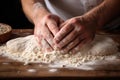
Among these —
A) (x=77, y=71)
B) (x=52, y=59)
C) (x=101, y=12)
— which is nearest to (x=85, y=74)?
(x=77, y=71)

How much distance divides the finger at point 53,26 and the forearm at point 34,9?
11 centimetres

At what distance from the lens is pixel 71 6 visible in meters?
1.27

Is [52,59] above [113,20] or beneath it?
beneath

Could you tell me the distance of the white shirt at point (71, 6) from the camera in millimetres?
1224

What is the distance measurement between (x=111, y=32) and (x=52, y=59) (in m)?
0.40

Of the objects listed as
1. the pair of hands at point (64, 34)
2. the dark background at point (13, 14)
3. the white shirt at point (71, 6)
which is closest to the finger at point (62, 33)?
the pair of hands at point (64, 34)

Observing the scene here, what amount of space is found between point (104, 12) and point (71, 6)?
21cm

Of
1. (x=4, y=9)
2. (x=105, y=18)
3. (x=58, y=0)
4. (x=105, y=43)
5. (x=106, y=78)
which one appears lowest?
(x=106, y=78)

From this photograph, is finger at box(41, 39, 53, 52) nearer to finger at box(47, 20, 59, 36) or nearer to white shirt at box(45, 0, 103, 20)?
finger at box(47, 20, 59, 36)

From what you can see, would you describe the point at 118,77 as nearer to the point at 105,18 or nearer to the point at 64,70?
the point at 64,70

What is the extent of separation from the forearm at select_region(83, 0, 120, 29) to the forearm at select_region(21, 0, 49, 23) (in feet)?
0.67

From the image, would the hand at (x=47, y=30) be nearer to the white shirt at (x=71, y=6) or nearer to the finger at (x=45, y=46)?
the finger at (x=45, y=46)

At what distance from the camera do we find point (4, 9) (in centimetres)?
186

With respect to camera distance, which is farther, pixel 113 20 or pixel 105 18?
pixel 113 20
